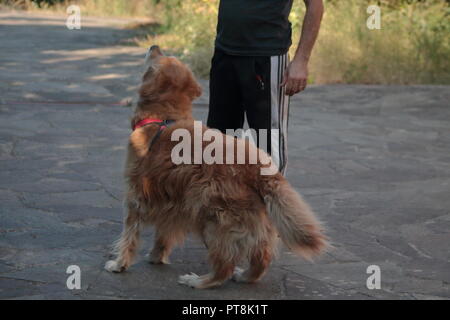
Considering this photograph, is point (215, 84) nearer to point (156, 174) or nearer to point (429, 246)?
point (156, 174)

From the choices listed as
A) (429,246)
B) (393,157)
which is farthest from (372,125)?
(429,246)

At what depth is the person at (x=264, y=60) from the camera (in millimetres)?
4398

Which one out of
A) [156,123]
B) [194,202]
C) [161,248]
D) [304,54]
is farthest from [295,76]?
[161,248]

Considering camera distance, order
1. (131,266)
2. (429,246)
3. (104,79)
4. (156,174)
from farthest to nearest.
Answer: (104,79), (429,246), (131,266), (156,174)

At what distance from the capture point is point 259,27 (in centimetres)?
440

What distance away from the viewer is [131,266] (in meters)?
4.36

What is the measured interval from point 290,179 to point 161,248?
7.84 ft

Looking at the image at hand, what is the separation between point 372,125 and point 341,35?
3.68m

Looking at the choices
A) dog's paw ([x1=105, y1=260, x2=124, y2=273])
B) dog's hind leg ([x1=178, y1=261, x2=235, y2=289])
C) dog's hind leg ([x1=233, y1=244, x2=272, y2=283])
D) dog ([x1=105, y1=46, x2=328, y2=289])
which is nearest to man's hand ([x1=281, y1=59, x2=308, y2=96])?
dog ([x1=105, y1=46, x2=328, y2=289])

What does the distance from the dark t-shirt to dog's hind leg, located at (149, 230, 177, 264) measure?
45.1 inches

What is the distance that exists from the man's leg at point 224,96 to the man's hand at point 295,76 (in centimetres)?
31

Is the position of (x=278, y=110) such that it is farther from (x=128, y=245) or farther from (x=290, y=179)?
(x=290, y=179)

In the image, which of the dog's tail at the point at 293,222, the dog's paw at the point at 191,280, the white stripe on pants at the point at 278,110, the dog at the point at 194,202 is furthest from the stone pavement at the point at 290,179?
the white stripe on pants at the point at 278,110
